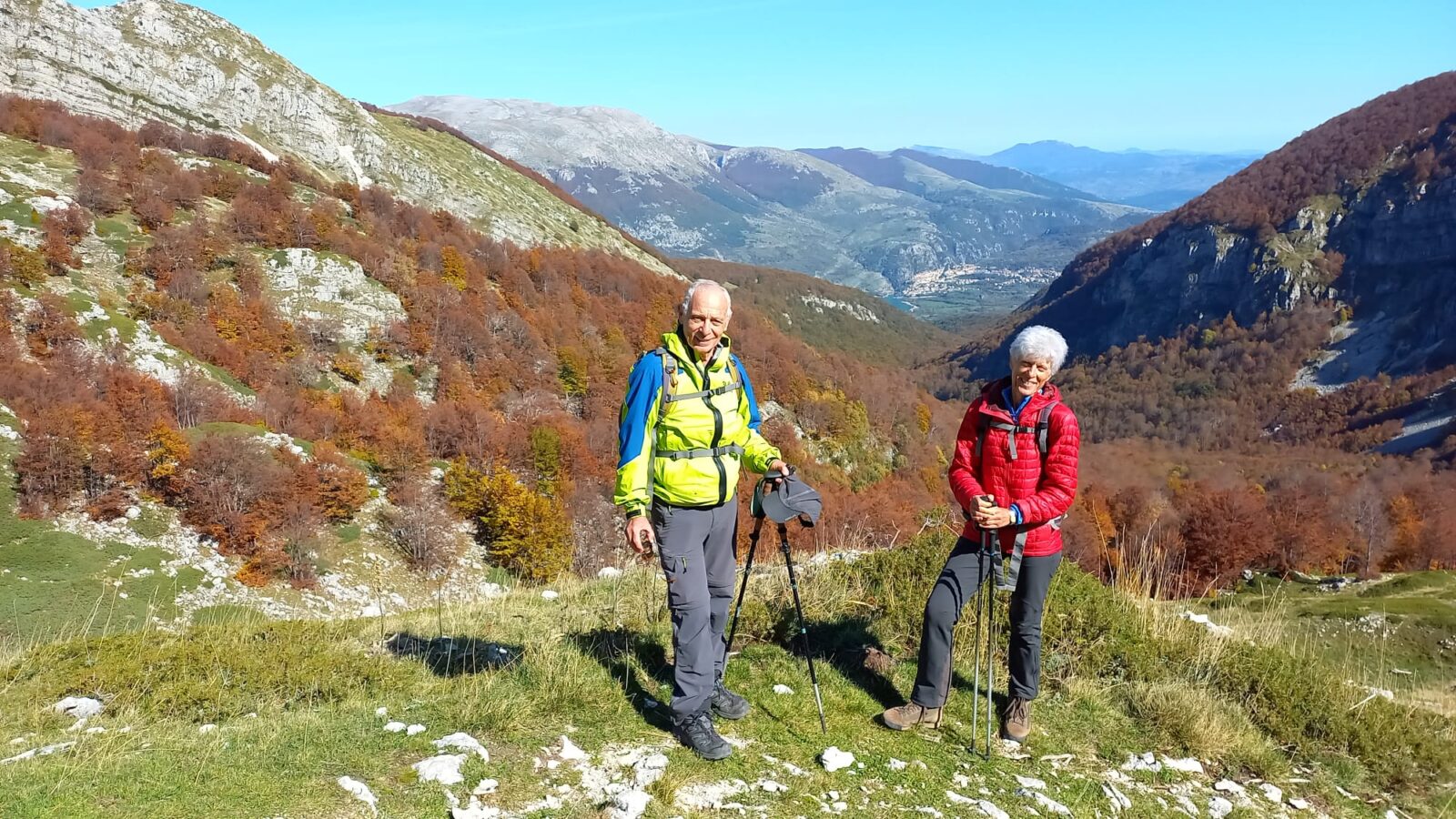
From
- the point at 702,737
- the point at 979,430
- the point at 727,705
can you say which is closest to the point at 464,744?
the point at 702,737

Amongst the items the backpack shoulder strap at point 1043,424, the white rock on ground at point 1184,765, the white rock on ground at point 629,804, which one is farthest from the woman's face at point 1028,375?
the white rock on ground at point 629,804

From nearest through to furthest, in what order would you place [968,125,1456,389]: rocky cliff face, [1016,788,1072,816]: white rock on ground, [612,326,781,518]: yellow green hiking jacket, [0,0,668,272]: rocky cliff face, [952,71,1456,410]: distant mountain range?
[1016,788,1072,816]: white rock on ground, [612,326,781,518]: yellow green hiking jacket, [0,0,668,272]: rocky cliff face, [968,125,1456,389]: rocky cliff face, [952,71,1456,410]: distant mountain range

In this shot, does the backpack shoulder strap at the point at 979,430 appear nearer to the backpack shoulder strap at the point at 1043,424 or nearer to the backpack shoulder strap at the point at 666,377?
the backpack shoulder strap at the point at 1043,424

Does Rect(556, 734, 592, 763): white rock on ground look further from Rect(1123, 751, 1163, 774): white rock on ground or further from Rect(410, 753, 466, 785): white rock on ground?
Rect(1123, 751, 1163, 774): white rock on ground

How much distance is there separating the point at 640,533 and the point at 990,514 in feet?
6.79

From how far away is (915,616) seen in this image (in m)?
6.61

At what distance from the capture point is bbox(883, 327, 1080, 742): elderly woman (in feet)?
14.4

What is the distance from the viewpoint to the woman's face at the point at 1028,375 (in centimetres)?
434

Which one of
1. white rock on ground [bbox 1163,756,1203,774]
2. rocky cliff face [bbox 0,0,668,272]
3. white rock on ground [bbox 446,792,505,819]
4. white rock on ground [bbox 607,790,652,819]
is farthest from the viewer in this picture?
rocky cliff face [bbox 0,0,668,272]

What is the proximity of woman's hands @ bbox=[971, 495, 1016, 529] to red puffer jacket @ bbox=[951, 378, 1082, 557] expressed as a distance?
60 mm

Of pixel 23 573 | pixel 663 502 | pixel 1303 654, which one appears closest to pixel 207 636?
pixel 663 502

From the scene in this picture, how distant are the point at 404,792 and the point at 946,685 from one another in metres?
3.23

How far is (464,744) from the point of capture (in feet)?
12.9

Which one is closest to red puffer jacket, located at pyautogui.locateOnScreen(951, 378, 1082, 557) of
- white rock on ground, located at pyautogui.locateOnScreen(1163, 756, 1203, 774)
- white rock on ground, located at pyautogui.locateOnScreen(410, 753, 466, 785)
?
white rock on ground, located at pyautogui.locateOnScreen(1163, 756, 1203, 774)
